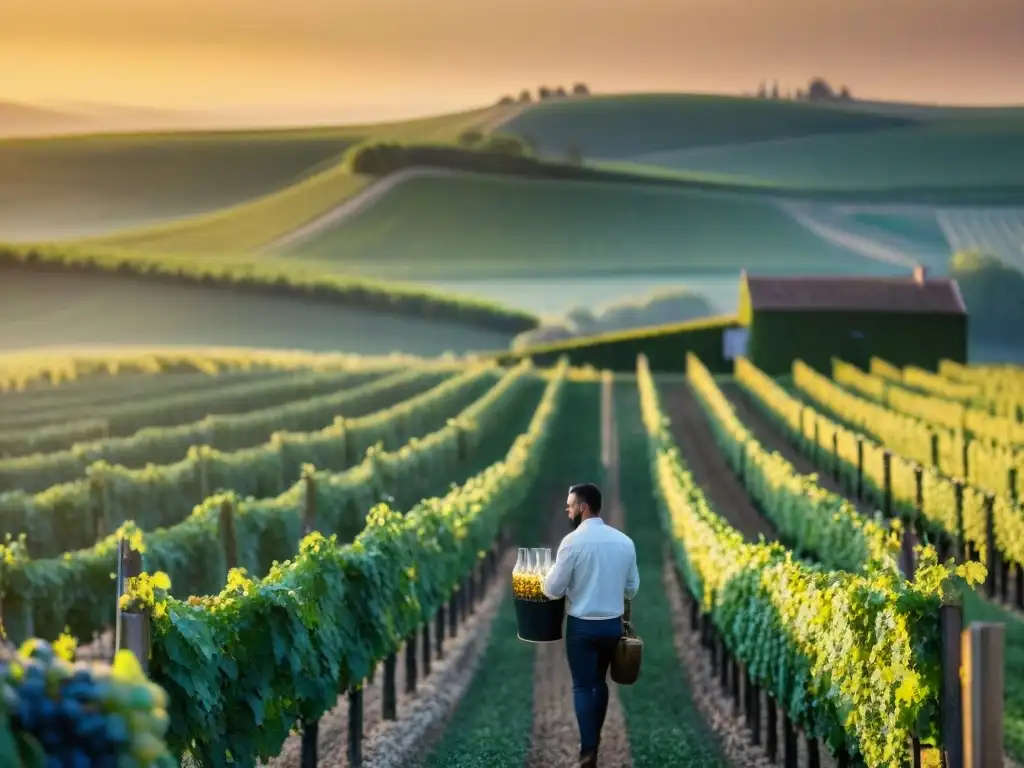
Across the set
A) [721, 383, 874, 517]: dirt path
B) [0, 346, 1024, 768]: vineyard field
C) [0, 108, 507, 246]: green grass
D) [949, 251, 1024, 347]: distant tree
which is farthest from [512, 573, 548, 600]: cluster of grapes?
[949, 251, 1024, 347]: distant tree

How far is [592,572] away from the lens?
8383 mm

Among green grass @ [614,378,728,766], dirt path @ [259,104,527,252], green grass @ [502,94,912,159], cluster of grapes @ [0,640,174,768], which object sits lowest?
green grass @ [614,378,728,766]

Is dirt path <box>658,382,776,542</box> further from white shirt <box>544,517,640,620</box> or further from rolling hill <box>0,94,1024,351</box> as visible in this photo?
rolling hill <box>0,94,1024,351</box>

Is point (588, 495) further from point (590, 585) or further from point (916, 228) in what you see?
point (916, 228)

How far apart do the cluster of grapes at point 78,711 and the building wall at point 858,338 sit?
49.7 meters

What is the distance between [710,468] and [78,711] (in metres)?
27.1

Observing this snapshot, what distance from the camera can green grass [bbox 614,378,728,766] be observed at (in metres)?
11.3

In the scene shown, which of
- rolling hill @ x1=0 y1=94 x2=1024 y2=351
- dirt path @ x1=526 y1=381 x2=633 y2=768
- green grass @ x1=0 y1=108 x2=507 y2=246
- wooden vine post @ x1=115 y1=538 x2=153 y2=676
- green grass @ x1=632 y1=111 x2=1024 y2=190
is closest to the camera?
wooden vine post @ x1=115 y1=538 x2=153 y2=676

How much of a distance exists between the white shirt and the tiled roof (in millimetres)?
46274

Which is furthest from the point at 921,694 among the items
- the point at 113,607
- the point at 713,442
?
the point at 713,442

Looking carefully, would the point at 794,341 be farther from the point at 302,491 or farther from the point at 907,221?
the point at 302,491

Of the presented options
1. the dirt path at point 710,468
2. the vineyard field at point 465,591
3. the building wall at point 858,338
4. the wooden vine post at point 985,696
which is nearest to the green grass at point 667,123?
the building wall at point 858,338

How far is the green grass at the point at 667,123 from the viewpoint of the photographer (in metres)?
72.0

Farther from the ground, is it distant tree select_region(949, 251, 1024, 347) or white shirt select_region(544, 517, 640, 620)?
white shirt select_region(544, 517, 640, 620)
